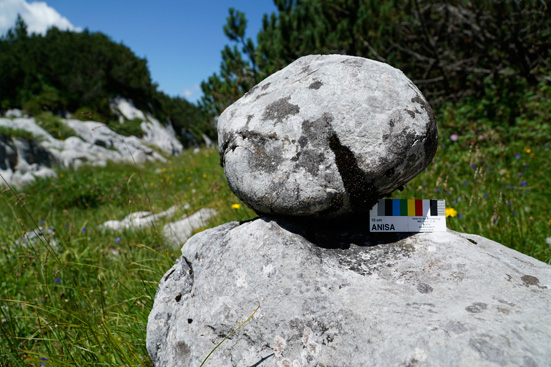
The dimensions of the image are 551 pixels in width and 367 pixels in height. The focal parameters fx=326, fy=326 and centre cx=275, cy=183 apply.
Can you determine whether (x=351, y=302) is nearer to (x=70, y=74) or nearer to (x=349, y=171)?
A: (x=349, y=171)

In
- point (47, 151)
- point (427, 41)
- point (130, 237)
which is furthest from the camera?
point (47, 151)

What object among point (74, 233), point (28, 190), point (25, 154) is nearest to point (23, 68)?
point (25, 154)

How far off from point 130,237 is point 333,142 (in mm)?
3427

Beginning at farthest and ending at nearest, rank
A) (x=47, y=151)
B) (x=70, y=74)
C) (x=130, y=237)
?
1. (x=70, y=74)
2. (x=47, y=151)
3. (x=130, y=237)

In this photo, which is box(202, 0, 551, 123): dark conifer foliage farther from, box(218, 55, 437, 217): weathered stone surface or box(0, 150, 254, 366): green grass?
box(218, 55, 437, 217): weathered stone surface

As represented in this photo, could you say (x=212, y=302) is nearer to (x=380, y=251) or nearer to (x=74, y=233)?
(x=380, y=251)

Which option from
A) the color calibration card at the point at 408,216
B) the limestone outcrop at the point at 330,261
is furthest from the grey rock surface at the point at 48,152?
the color calibration card at the point at 408,216

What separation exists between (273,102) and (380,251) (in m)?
1.00

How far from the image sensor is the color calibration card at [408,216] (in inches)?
73.5

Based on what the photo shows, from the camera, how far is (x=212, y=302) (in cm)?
162

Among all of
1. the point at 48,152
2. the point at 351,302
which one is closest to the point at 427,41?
the point at 351,302

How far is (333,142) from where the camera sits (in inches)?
63.0

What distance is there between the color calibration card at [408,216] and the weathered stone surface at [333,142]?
0.48ft

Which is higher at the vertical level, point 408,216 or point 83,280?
point 408,216
